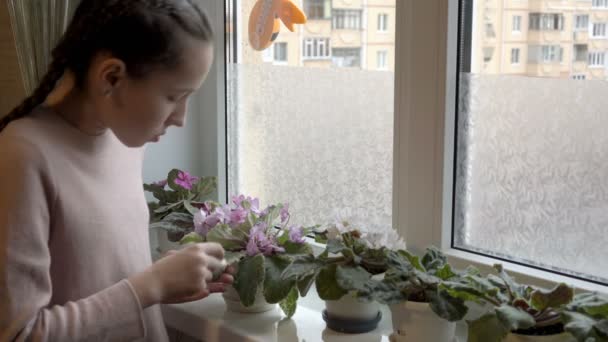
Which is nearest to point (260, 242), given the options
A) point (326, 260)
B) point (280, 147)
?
point (326, 260)

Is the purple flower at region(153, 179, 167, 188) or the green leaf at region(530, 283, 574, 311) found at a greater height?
the purple flower at region(153, 179, 167, 188)

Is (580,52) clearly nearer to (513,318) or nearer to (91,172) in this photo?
(513,318)

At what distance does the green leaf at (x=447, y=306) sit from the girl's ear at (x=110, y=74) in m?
0.56

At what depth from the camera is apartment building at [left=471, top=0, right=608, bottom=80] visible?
119 cm

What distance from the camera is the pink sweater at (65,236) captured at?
1060mm

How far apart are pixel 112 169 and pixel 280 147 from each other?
0.57m

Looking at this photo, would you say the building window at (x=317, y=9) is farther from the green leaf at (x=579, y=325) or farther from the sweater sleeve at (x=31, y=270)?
the green leaf at (x=579, y=325)

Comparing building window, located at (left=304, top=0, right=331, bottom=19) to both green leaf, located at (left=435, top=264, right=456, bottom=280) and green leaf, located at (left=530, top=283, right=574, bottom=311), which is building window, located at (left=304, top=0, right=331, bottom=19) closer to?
green leaf, located at (left=435, top=264, right=456, bottom=280)

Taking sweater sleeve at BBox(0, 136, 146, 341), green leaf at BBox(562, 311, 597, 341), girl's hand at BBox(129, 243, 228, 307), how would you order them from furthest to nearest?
girl's hand at BBox(129, 243, 228, 307) → sweater sleeve at BBox(0, 136, 146, 341) → green leaf at BBox(562, 311, 597, 341)

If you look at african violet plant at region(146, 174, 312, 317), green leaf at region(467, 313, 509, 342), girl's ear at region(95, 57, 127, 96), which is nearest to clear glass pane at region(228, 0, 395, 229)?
african violet plant at region(146, 174, 312, 317)

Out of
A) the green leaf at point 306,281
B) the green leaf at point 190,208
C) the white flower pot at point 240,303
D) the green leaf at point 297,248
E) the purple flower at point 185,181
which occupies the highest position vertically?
the purple flower at point 185,181

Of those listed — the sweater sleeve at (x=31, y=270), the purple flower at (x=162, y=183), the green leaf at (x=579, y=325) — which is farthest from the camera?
the purple flower at (x=162, y=183)

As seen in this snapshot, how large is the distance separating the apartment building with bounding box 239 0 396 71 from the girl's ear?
57 cm

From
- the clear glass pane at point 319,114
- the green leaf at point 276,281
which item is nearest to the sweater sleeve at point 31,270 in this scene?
the green leaf at point 276,281
